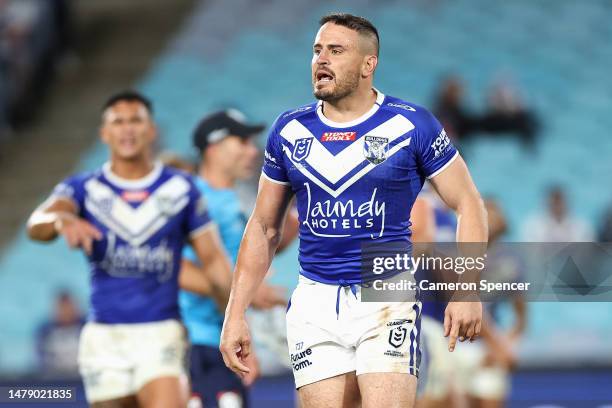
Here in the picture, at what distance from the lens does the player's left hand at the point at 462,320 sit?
16.8ft

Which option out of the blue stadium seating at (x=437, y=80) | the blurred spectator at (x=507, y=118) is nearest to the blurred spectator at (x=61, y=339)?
the blue stadium seating at (x=437, y=80)

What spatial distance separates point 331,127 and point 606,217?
927 cm

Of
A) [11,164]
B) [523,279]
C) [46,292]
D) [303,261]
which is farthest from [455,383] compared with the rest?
[11,164]

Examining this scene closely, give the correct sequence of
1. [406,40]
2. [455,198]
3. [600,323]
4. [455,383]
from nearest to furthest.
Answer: [455,198] → [455,383] → [600,323] → [406,40]

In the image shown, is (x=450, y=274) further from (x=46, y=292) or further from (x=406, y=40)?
(x=406, y=40)

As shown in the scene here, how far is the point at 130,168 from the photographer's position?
7.44 metres

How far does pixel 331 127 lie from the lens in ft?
18.4

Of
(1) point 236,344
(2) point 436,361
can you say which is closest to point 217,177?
(2) point 436,361

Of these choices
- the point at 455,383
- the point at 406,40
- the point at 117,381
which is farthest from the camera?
the point at 406,40

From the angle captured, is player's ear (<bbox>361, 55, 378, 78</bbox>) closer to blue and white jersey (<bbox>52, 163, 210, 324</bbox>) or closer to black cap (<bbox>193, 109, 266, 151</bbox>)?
blue and white jersey (<bbox>52, 163, 210, 324</bbox>)

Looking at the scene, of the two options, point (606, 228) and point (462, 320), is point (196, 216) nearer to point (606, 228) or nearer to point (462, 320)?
point (462, 320)

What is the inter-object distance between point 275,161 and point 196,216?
1778 millimetres

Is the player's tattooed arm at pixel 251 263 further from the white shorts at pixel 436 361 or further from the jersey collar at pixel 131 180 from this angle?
the white shorts at pixel 436 361

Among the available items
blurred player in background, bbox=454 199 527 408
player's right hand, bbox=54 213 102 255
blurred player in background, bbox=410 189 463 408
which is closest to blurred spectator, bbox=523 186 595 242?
blurred player in background, bbox=454 199 527 408
